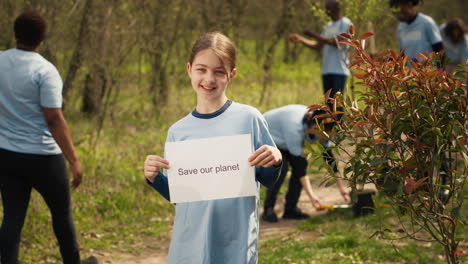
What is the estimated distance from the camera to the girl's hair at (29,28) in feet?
13.2

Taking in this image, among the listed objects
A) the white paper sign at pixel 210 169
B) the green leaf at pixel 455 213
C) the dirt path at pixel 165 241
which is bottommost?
the dirt path at pixel 165 241

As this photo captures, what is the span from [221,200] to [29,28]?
214 cm

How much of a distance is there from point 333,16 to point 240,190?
6096 millimetres

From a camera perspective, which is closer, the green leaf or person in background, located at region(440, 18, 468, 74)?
the green leaf

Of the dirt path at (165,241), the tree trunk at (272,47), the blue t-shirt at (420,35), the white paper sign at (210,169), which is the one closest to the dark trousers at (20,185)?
the dirt path at (165,241)

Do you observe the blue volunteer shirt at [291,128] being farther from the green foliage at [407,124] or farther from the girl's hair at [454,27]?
the girl's hair at [454,27]

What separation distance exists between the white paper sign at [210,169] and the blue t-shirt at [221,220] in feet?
0.27

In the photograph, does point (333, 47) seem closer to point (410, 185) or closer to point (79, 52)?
point (79, 52)

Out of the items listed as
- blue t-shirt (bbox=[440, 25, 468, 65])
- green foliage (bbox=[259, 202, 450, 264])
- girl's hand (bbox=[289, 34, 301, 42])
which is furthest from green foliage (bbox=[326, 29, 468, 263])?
blue t-shirt (bbox=[440, 25, 468, 65])

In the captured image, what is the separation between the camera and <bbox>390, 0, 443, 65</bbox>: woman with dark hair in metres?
6.70

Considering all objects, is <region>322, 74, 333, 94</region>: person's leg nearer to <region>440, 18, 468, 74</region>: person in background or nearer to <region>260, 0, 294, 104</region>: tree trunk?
<region>440, 18, 468, 74</region>: person in background

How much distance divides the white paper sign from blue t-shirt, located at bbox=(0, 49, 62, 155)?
171 cm

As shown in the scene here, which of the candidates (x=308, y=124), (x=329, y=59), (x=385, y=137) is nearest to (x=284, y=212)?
(x=308, y=124)

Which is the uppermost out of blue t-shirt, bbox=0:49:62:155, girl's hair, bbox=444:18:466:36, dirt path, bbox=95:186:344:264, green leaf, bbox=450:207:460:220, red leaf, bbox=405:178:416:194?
girl's hair, bbox=444:18:466:36
